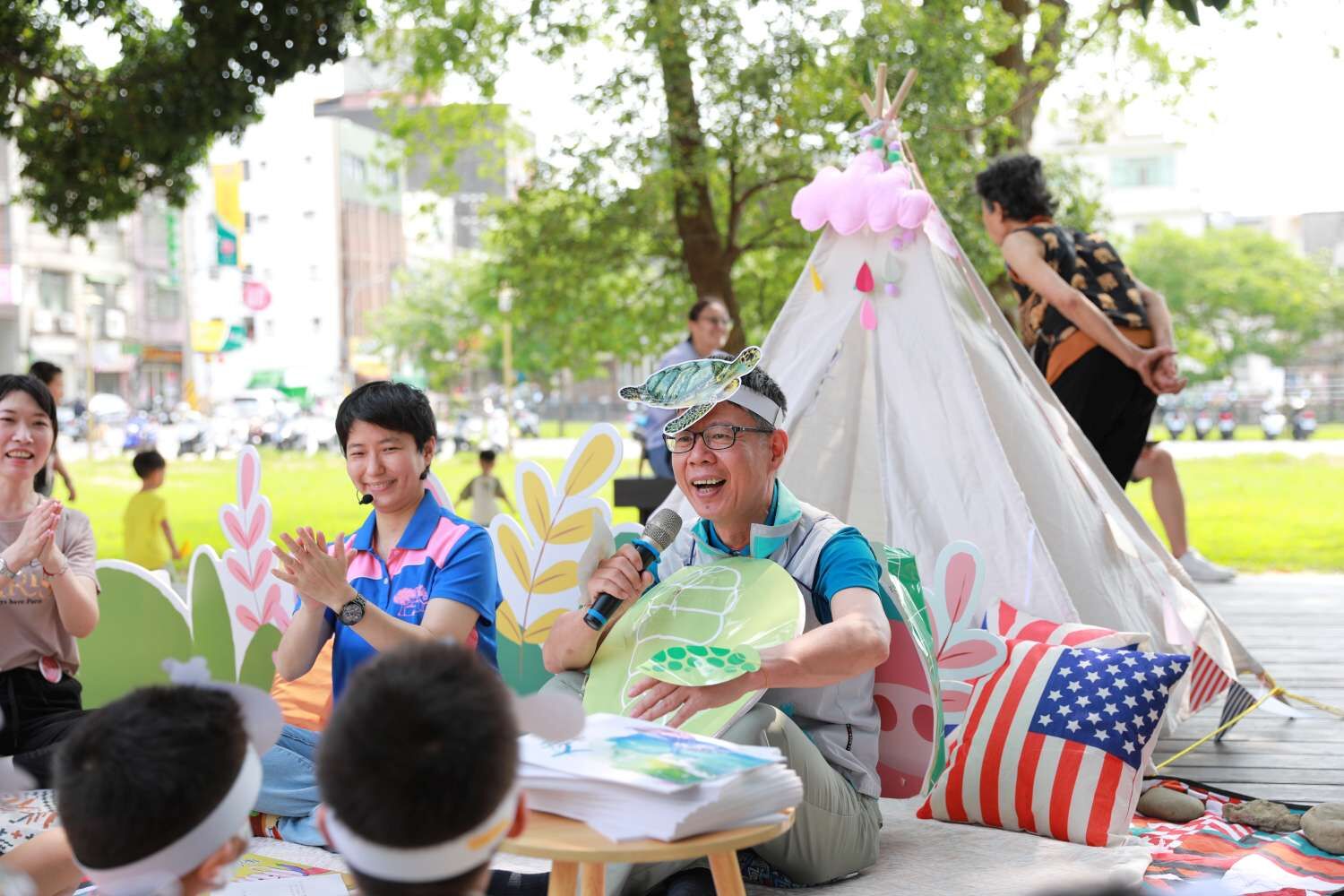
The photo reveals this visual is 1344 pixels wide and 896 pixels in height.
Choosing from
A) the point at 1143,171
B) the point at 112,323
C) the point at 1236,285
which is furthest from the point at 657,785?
the point at 1143,171

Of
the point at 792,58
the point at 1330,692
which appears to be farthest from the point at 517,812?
the point at 792,58

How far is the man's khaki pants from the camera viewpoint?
2.41 meters

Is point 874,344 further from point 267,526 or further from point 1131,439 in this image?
point 267,526

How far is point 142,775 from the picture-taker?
56.8 inches

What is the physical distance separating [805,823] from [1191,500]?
13.7 m

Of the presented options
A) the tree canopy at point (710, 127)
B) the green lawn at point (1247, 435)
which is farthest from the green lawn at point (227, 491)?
the green lawn at point (1247, 435)

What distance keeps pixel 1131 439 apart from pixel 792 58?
14.7ft

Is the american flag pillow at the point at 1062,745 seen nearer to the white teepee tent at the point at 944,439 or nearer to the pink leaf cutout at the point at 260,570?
the white teepee tent at the point at 944,439

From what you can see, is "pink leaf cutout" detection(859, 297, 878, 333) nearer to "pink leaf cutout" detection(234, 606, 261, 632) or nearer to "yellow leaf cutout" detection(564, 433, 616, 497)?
"yellow leaf cutout" detection(564, 433, 616, 497)

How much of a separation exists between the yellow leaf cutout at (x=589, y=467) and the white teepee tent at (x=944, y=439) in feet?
1.87

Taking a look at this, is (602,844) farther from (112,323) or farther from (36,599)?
(112,323)

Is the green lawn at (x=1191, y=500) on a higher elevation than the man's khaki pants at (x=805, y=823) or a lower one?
lower

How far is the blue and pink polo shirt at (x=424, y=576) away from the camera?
9.23ft

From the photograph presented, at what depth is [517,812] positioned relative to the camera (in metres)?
1.46
